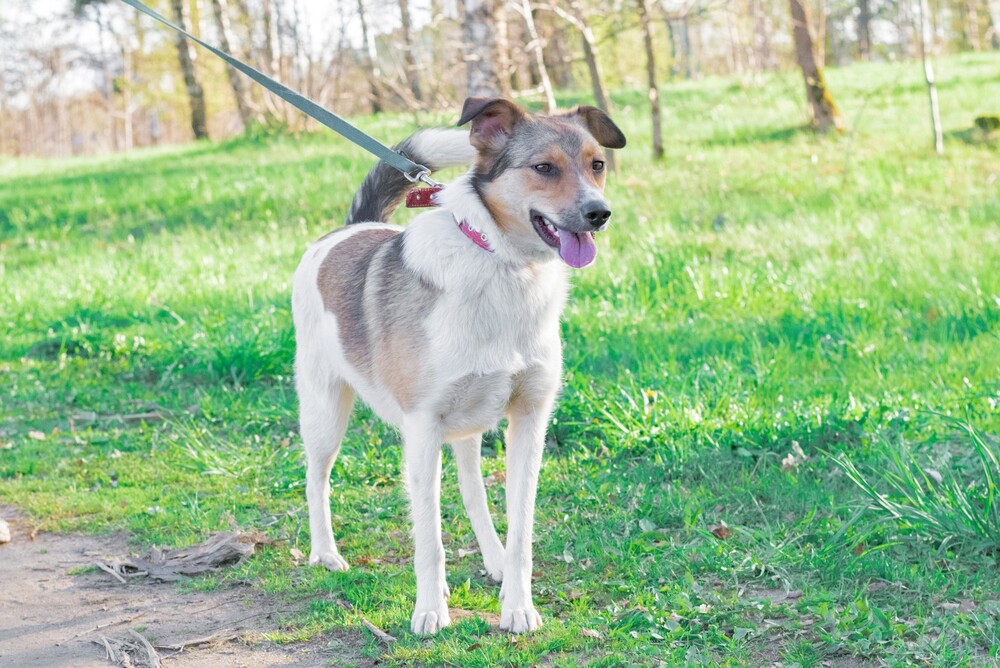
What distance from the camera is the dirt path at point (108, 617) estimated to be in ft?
10.3

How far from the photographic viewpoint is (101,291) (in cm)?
793

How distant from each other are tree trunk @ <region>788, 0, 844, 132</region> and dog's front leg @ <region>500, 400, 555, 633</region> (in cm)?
1096

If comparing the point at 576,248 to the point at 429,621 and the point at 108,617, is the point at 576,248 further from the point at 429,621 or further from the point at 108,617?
the point at 108,617

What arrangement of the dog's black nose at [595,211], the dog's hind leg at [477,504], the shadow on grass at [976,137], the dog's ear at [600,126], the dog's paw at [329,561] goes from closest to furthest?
the dog's black nose at [595,211]
the dog's ear at [600,126]
the dog's hind leg at [477,504]
the dog's paw at [329,561]
the shadow on grass at [976,137]

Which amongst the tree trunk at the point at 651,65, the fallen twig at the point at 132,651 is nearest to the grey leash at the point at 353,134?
the fallen twig at the point at 132,651

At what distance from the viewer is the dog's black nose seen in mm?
3008

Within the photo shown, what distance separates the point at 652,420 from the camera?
4676mm

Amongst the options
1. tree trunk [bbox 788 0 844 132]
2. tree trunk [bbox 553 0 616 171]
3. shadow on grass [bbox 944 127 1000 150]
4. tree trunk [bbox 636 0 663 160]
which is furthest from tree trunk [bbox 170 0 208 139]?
shadow on grass [bbox 944 127 1000 150]

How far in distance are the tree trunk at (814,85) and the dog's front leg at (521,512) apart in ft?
36.0

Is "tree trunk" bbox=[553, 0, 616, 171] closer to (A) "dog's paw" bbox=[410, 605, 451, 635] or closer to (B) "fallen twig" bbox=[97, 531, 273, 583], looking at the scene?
Result: (B) "fallen twig" bbox=[97, 531, 273, 583]

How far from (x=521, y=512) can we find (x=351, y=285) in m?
1.03

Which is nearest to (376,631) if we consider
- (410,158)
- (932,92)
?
(410,158)

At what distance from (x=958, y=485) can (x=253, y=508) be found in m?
2.88

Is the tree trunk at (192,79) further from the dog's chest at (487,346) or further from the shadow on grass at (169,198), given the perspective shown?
the dog's chest at (487,346)
